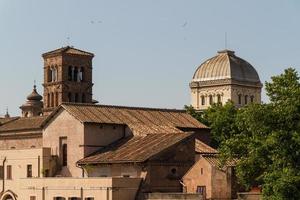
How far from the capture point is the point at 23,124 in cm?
8575

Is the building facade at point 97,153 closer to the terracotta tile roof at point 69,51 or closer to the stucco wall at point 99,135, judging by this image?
the stucco wall at point 99,135

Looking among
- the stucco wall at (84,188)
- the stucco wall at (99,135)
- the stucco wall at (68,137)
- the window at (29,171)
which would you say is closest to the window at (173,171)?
the stucco wall at (84,188)

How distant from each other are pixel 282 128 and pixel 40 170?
91.8 ft

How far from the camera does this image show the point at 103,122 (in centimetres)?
7075

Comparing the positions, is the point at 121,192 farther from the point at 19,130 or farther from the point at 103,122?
the point at 19,130

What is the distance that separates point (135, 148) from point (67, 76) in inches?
1670

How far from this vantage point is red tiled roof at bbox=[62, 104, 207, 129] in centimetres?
7169

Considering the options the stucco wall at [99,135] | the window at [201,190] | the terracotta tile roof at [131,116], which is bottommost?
the window at [201,190]

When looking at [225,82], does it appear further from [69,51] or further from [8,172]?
[8,172]

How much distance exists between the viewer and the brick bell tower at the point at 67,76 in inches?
4183

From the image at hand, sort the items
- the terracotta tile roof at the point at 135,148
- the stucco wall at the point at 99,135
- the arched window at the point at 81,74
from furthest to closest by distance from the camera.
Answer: the arched window at the point at 81,74 → the stucco wall at the point at 99,135 → the terracotta tile roof at the point at 135,148

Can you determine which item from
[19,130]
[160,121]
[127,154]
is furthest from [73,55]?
[127,154]

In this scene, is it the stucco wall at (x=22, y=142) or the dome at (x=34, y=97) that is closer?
the stucco wall at (x=22, y=142)

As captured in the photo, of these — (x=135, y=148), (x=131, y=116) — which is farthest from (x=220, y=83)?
(x=135, y=148)
